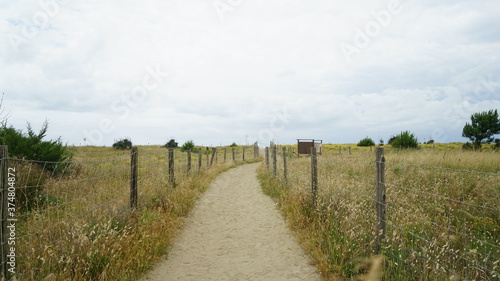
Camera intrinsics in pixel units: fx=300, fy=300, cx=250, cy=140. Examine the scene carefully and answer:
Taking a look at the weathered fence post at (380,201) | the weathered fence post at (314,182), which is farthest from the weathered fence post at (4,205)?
the weathered fence post at (314,182)

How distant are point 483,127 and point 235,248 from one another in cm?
3941

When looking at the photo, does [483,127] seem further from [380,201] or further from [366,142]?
[380,201]

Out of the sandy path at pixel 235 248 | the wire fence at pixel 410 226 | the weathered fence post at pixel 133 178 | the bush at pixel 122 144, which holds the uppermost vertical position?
the bush at pixel 122 144

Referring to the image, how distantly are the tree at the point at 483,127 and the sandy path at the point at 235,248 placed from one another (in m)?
35.6

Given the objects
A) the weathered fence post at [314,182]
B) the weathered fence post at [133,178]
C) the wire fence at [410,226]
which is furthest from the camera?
the weathered fence post at [314,182]

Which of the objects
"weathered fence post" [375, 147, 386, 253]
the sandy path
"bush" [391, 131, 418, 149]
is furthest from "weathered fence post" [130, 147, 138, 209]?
"bush" [391, 131, 418, 149]

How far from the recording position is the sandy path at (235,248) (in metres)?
4.98

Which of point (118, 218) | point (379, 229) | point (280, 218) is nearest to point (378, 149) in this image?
point (379, 229)

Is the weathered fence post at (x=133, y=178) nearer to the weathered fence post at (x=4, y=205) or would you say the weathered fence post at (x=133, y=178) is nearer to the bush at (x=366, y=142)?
the weathered fence post at (x=4, y=205)

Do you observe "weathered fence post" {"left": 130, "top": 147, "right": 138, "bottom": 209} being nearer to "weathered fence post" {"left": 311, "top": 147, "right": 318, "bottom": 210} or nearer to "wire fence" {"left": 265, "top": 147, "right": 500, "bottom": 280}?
"wire fence" {"left": 265, "top": 147, "right": 500, "bottom": 280}

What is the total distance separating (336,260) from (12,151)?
412 inches

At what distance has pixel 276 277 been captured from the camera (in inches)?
191

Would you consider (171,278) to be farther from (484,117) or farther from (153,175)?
(484,117)

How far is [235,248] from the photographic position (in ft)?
20.6
